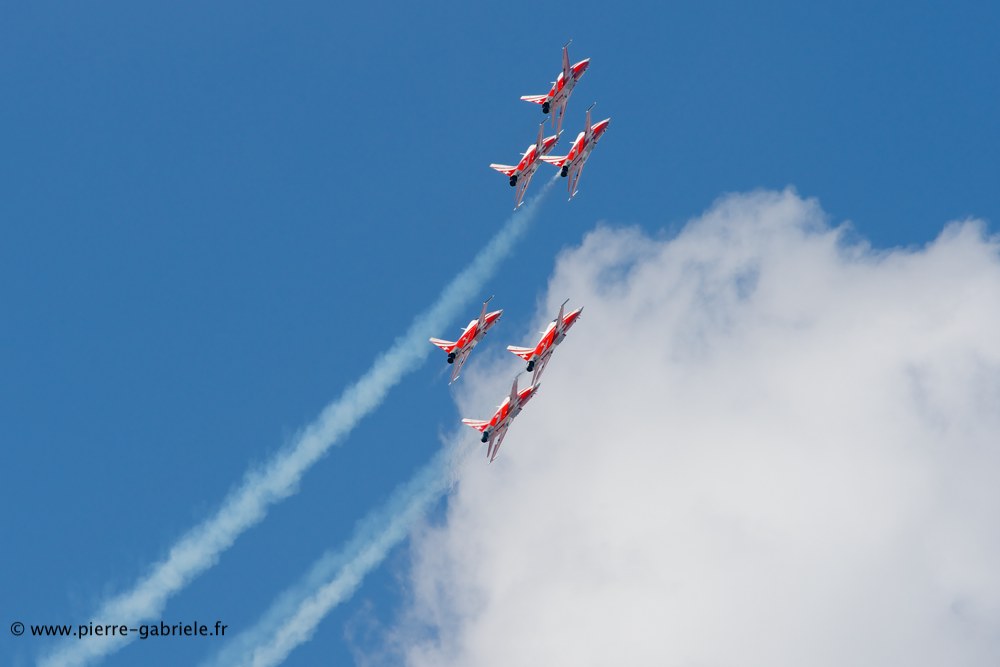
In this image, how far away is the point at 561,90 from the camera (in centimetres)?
16588

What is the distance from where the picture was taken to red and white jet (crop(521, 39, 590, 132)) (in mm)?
165375

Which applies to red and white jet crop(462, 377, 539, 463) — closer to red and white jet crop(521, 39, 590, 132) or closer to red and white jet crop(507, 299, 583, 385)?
red and white jet crop(507, 299, 583, 385)

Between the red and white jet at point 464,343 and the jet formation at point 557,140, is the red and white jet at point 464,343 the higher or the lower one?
the lower one

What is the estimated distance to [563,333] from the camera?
523 ft

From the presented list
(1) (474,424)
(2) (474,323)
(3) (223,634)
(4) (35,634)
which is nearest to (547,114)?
(2) (474,323)

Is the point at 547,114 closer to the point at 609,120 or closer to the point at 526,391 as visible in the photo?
the point at 609,120

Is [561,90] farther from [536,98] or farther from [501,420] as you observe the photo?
[501,420]

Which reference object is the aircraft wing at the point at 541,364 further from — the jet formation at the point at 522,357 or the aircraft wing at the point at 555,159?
the aircraft wing at the point at 555,159

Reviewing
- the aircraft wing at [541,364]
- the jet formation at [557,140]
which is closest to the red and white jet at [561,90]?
the jet formation at [557,140]

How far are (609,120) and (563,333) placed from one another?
25200mm

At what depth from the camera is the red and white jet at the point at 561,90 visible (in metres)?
165

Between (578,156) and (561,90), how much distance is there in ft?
22.2

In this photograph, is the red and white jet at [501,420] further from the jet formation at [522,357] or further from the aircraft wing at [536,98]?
the aircraft wing at [536,98]

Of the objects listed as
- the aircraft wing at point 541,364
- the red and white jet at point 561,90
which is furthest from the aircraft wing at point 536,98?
the aircraft wing at point 541,364
